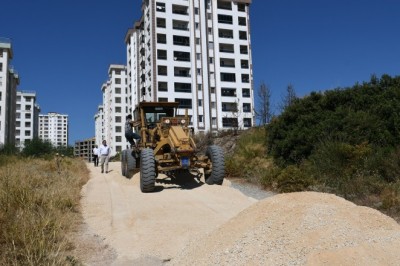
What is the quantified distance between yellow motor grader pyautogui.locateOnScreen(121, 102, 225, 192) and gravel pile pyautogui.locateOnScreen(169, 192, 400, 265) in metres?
5.19

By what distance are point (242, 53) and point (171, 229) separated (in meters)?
51.8

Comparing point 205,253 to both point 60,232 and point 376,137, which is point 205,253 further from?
point 376,137

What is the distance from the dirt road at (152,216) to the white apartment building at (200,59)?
126ft

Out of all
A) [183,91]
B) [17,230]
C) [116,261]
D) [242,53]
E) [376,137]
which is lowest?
[116,261]

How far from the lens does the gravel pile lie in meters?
4.09

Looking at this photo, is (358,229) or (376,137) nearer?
(358,229)

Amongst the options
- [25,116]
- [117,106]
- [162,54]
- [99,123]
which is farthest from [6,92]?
[99,123]

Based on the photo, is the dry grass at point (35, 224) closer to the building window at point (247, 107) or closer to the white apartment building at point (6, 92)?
the building window at point (247, 107)

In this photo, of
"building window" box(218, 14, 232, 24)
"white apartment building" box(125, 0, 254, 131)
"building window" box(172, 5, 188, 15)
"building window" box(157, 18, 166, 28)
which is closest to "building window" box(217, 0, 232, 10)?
"white apartment building" box(125, 0, 254, 131)

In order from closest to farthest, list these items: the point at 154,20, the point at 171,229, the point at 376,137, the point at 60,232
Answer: the point at 60,232 → the point at 171,229 → the point at 376,137 → the point at 154,20

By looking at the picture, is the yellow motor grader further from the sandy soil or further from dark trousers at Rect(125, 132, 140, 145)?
the sandy soil

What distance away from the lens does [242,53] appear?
185 ft

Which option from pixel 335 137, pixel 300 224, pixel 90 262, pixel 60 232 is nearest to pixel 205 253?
pixel 300 224

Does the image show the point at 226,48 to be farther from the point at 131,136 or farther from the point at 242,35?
the point at 131,136
